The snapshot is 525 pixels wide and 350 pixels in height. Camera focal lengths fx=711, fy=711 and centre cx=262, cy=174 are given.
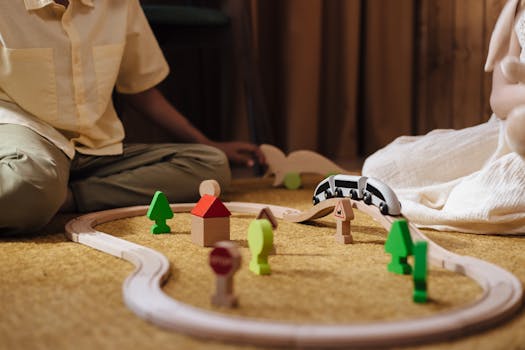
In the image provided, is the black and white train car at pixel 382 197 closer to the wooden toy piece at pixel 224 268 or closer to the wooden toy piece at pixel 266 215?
the wooden toy piece at pixel 266 215

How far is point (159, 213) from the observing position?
126 centimetres

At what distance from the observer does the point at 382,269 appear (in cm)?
99

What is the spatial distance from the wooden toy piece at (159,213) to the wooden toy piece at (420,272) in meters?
0.56

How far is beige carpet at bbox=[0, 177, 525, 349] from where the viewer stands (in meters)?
0.73

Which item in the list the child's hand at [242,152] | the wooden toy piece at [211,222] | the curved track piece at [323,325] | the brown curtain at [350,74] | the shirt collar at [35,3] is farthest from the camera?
the brown curtain at [350,74]

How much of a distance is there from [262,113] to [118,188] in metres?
0.64

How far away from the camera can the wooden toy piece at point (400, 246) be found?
929mm

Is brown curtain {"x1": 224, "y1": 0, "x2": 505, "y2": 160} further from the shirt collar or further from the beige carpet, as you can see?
the beige carpet

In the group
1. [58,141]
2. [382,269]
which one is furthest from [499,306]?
[58,141]

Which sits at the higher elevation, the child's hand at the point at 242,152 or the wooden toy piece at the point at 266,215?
the wooden toy piece at the point at 266,215

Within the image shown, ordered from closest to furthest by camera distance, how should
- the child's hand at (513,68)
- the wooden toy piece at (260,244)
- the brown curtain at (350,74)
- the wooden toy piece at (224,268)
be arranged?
the wooden toy piece at (224,268), the wooden toy piece at (260,244), the child's hand at (513,68), the brown curtain at (350,74)

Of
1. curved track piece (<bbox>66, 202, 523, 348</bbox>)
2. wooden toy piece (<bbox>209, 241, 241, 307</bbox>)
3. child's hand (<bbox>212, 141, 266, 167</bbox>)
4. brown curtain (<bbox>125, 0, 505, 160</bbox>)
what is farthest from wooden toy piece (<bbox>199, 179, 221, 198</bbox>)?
brown curtain (<bbox>125, 0, 505, 160</bbox>)

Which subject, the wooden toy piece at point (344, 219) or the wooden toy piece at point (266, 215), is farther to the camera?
the wooden toy piece at point (344, 219)

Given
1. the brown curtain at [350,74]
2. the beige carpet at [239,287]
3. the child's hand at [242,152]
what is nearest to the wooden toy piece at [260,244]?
the beige carpet at [239,287]
